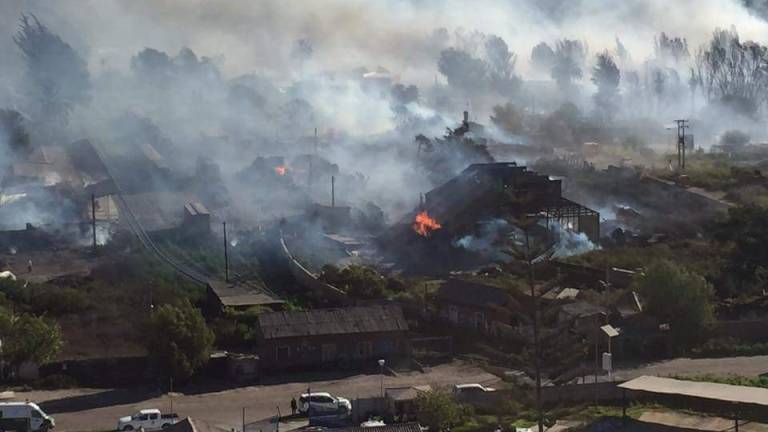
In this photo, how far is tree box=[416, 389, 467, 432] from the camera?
2253cm

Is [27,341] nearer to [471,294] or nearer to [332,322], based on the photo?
[332,322]

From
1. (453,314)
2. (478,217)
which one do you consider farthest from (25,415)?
(478,217)

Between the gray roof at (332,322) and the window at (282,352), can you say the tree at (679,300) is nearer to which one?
the gray roof at (332,322)

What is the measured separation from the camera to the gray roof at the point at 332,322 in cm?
2884

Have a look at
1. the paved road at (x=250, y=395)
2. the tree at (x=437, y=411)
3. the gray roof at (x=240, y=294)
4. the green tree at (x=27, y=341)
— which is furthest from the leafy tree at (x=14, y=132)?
the tree at (x=437, y=411)

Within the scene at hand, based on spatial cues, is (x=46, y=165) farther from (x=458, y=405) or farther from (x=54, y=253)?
(x=458, y=405)

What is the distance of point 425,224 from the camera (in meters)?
43.7

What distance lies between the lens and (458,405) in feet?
77.8

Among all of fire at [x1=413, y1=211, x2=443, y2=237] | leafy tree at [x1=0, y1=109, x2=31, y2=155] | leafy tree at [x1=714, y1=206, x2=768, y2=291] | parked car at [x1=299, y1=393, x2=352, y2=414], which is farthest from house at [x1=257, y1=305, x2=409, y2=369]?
leafy tree at [x1=0, y1=109, x2=31, y2=155]

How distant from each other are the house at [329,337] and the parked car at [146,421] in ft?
16.6

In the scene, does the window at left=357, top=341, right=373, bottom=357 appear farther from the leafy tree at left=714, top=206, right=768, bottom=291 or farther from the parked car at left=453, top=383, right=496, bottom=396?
the leafy tree at left=714, top=206, right=768, bottom=291

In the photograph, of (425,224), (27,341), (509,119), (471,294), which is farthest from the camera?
(509,119)

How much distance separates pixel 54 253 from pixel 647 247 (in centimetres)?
2055

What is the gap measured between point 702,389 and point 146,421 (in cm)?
1091
